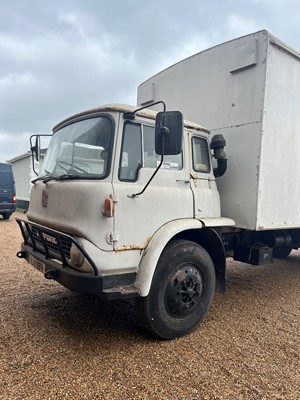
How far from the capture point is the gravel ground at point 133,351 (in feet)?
7.97

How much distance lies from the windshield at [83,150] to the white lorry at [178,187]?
14mm

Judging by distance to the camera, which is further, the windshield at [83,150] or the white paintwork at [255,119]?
the white paintwork at [255,119]

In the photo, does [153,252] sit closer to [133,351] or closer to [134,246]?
[134,246]

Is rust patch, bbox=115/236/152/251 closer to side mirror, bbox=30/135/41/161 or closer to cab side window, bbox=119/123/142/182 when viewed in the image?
cab side window, bbox=119/123/142/182

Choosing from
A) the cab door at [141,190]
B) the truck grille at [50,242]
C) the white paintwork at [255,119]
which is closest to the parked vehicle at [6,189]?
the truck grille at [50,242]

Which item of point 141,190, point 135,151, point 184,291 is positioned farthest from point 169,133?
point 184,291

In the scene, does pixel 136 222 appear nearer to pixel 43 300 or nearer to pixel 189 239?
pixel 189 239

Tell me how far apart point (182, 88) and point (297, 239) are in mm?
3196

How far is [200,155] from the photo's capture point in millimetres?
3768

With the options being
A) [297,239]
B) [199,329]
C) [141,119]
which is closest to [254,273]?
[297,239]

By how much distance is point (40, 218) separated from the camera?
3430mm

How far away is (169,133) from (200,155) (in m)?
1.01

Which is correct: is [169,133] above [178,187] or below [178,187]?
above

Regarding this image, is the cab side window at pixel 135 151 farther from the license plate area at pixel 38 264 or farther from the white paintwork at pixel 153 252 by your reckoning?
the license plate area at pixel 38 264
